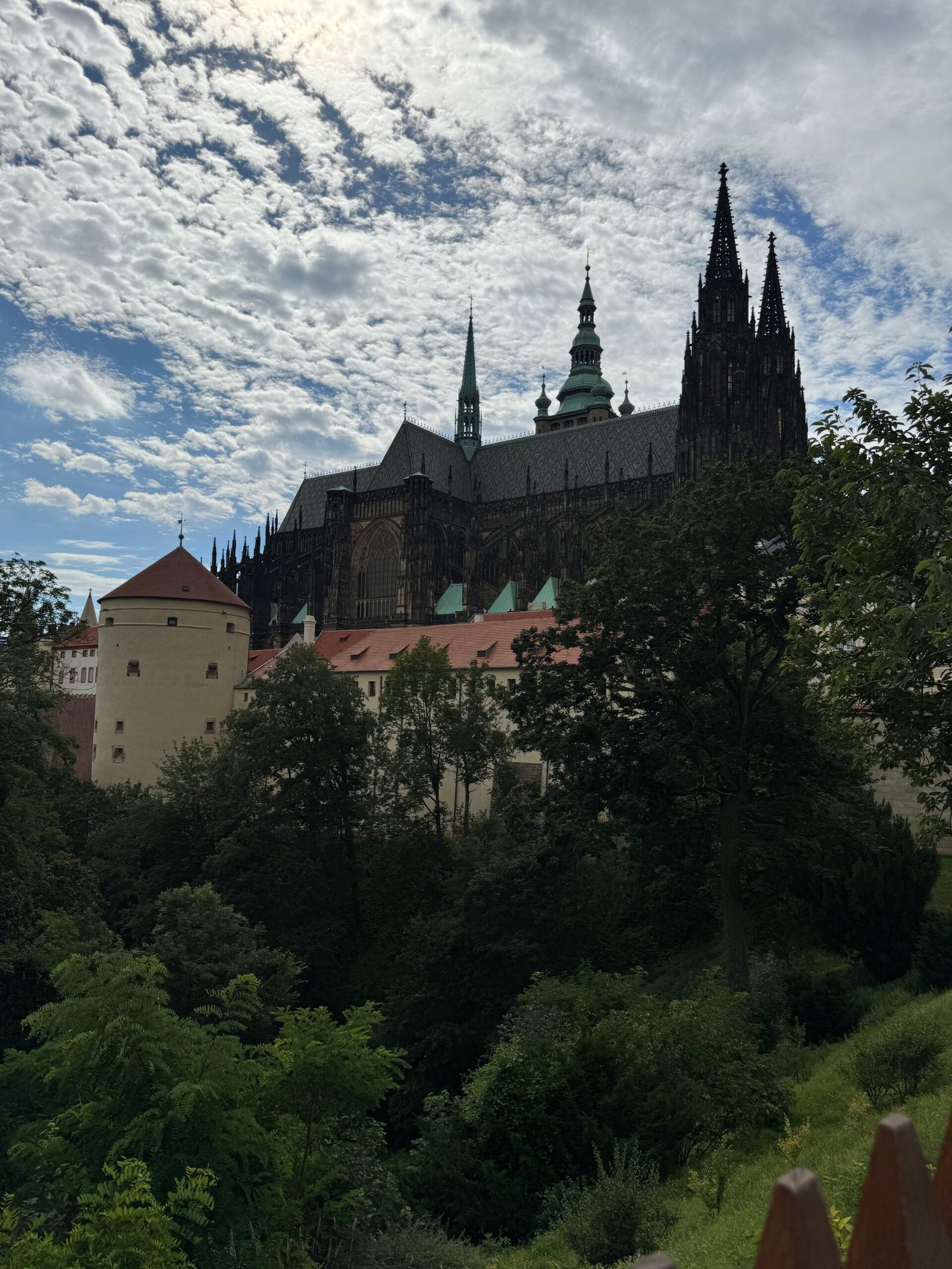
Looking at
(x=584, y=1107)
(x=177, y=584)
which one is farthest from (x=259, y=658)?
(x=584, y=1107)

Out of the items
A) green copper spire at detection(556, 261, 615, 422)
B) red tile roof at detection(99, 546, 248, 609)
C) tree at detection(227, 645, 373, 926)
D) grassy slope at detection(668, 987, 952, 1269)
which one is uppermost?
green copper spire at detection(556, 261, 615, 422)

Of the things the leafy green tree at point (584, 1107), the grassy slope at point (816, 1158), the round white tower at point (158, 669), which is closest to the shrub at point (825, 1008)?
the leafy green tree at point (584, 1107)

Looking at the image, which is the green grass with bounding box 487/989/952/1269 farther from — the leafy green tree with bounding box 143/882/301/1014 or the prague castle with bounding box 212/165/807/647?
the prague castle with bounding box 212/165/807/647

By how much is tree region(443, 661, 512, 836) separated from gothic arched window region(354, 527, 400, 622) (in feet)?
163

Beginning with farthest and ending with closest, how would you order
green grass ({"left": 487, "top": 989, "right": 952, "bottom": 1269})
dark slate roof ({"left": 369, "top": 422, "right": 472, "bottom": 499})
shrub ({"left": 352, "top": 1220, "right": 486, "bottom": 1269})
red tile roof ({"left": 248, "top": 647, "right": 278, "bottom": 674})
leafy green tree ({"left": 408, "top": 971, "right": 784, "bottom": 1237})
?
dark slate roof ({"left": 369, "top": 422, "right": 472, "bottom": 499}), red tile roof ({"left": 248, "top": 647, "right": 278, "bottom": 674}), leafy green tree ({"left": 408, "top": 971, "right": 784, "bottom": 1237}), shrub ({"left": 352, "top": 1220, "right": 486, "bottom": 1269}), green grass ({"left": 487, "top": 989, "right": 952, "bottom": 1269})

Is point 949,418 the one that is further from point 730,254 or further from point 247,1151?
point 730,254

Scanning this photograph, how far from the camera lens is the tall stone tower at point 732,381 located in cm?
7119

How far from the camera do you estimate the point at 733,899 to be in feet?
74.9

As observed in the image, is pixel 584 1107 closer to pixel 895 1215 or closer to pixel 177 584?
pixel 895 1215

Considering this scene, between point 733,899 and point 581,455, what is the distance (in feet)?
252

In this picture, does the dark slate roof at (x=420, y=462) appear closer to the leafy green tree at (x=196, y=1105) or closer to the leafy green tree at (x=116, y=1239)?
the leafy green tree at (x=196, y=1105)

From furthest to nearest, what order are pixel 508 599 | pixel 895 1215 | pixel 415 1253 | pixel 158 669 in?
pixel 508 599 < pixel 158 669 < pixel 415 1253 < pixel 895 1215

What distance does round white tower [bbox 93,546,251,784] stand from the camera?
164 feet

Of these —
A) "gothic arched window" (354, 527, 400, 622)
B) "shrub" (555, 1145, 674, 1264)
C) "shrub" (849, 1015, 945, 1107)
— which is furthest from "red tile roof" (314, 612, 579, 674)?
"shrub" (555, 1145, 674, 1264)
